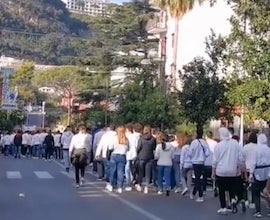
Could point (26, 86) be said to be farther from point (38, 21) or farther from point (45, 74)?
point (38, 21)

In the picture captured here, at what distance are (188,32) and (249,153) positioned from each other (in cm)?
4166

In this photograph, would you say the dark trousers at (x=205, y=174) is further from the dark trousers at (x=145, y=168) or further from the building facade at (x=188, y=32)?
the building facade at (x=188, y=32)

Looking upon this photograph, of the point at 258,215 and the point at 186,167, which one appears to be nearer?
the point at 258,215

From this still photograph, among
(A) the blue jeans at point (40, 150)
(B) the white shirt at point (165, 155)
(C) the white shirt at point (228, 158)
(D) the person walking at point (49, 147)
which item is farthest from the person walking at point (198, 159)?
(A) the blue jeans at point (40, 150)

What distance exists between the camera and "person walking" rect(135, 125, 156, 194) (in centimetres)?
2312

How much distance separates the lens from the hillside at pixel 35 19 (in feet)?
568

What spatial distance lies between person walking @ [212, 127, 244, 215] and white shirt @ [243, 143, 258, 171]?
143 mm

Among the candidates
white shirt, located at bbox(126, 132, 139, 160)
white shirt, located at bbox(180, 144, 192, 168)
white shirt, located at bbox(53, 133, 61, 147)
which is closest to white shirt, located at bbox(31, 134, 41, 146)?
white shirt, located at bbox(53, 133, 61, 147)

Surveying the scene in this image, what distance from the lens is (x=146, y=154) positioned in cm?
2317

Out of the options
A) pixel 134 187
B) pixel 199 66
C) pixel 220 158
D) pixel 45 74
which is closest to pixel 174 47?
pixel 199 66

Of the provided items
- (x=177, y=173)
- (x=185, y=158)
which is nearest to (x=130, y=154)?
(x=177, y=173)

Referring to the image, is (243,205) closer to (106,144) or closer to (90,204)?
(90,204)

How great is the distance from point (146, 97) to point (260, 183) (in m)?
28.4

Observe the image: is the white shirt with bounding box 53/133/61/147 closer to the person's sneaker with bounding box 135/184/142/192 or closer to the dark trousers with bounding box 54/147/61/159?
the dark trousers with bounding box 54/147/61/159
